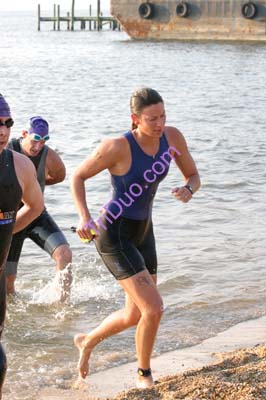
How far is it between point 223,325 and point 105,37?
66.0 metres

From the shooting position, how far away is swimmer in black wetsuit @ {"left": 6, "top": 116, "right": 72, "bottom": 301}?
711cm

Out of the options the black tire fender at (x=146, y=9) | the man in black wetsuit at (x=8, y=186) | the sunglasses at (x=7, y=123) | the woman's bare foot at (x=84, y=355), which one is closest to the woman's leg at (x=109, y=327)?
the woman's bare foot at (x=84, y=355)

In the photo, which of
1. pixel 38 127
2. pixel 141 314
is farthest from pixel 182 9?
pixel 141 314

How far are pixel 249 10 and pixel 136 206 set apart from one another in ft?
158

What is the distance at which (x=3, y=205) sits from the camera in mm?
4395

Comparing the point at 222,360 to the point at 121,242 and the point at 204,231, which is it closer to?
the point at 121,242

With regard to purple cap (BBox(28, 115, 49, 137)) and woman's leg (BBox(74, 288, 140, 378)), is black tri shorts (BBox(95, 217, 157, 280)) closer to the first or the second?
woman's leg (BBox(74, 288, 140, 378))

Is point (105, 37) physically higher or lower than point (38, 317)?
lower

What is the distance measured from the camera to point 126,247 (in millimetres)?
5469

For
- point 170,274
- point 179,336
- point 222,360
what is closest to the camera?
point 222,360

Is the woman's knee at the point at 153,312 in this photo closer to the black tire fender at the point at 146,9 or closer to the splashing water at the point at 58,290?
the splashing water at the point at 58,290

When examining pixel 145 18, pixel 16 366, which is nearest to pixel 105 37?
pixel 145 18

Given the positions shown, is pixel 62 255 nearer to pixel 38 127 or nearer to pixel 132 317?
pixel 38 127

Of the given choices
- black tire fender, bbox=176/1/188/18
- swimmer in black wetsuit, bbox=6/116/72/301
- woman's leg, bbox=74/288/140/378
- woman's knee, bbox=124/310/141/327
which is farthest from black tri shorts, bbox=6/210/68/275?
black tire fender, bbox=176/1/188/18
